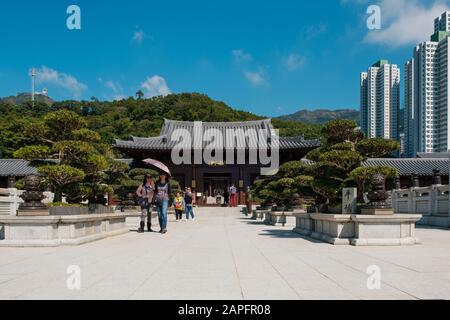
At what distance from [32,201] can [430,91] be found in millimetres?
56847

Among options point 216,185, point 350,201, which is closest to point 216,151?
point 216,185

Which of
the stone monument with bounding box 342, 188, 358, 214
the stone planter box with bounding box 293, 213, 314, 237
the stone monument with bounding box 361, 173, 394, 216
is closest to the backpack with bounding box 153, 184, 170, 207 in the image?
the stone planter box with bounding box 293, 213, 314, 237

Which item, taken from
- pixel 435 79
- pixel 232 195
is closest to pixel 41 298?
pixel 232 195

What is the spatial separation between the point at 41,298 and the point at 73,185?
8479mm

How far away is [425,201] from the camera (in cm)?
2097

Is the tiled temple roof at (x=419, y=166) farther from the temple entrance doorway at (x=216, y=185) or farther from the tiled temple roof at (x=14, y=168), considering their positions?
the tiled temple roof at (x=14, y=168)

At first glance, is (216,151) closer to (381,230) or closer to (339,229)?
(339,229)

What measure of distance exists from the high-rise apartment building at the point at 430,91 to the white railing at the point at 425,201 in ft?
109

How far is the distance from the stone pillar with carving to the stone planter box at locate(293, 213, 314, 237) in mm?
6959

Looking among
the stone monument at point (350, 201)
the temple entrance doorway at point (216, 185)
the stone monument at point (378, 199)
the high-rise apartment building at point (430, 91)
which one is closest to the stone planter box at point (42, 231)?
the stone monument at point (350, 201)

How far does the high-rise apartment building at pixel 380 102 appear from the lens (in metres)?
73.7

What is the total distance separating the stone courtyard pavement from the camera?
4781 millimetres
